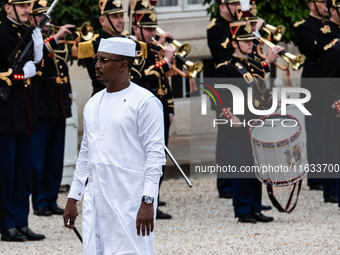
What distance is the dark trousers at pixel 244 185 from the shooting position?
8.61 metres

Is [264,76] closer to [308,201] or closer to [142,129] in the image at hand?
[308,201]

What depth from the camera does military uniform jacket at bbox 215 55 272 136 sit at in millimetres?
8555

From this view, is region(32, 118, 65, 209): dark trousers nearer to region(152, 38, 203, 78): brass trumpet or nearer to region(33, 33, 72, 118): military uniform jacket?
region(33, 33, 72, 118): military uniform jacket

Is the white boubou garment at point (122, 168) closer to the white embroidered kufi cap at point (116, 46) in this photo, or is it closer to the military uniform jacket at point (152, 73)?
the white embroidered kufi cap at point (116, 46)

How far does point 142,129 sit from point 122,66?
386 mm

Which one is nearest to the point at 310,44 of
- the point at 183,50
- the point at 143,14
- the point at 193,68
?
the point at 183,50

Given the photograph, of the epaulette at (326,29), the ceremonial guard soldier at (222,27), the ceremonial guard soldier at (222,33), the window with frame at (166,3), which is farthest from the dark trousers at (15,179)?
the window with frame at (166,3)

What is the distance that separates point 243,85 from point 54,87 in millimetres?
1967

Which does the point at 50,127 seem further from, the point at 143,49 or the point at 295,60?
the point at 295,60

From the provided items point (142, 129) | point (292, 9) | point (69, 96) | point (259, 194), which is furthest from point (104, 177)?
point (292, 9)

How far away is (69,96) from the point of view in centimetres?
954

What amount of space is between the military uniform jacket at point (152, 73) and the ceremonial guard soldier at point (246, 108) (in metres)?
0.58

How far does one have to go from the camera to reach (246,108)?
8.52m

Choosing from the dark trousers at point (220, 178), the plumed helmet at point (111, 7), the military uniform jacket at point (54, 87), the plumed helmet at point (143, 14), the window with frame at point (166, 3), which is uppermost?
the plumed helmet at point (111, 7)
